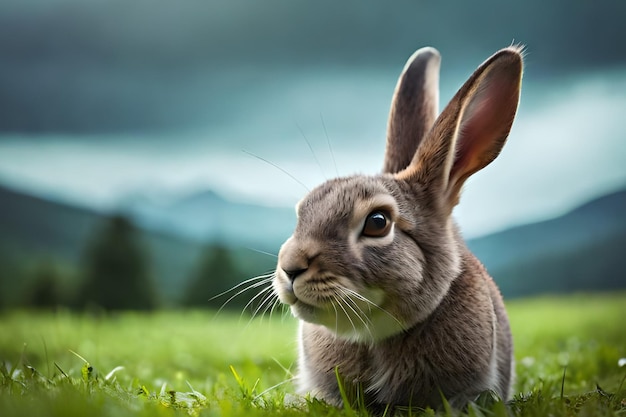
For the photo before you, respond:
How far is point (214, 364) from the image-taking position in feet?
20.9

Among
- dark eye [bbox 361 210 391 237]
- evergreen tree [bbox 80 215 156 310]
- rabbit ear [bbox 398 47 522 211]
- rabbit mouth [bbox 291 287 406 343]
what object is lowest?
evergreen tree [bbox 80 215 156 310]

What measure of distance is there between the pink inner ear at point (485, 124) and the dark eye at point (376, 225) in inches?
24.3

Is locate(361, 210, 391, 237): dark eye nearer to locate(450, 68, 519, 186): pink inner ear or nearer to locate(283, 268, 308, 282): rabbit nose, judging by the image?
locate(283, 268, 308, 282): rabbit nose

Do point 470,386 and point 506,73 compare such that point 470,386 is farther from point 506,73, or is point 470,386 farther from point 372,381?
point 506,73

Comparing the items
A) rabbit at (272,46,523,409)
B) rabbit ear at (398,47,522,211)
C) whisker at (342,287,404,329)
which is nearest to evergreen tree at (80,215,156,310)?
rabbit at (272,46,523,409)

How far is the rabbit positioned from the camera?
3.43m

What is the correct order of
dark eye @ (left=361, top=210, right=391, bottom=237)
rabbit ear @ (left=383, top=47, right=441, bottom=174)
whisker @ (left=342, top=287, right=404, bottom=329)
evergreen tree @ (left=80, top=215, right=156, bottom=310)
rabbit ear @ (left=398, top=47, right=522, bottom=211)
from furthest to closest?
evergreen tree @ (left=80, top=215, right=156, bottom=310) → rabbit ear @ (left=383, top=47, right=441, bottom=174) → rabbit ear @ (left=398, top=47, right=522, bottom=211) → dark eye @ (left=361, top=210, right=391, bottom=237) → whisker @ (left=342, top=287, right=404, bottom=329)

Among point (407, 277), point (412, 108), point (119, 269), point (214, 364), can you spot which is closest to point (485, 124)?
point (412, 108)

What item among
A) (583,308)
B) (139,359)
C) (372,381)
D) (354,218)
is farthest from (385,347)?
(583,308)

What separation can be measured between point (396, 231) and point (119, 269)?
9.23 metres

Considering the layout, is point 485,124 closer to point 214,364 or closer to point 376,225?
point 376,225

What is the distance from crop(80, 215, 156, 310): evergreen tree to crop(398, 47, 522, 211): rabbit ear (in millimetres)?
8896

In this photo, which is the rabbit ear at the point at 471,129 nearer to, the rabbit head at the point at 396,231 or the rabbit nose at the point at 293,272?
the rabbit head at the point at 396,231

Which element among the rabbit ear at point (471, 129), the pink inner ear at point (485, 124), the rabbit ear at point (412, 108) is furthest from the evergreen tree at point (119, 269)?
the pink inner ear at point (485, 124)
